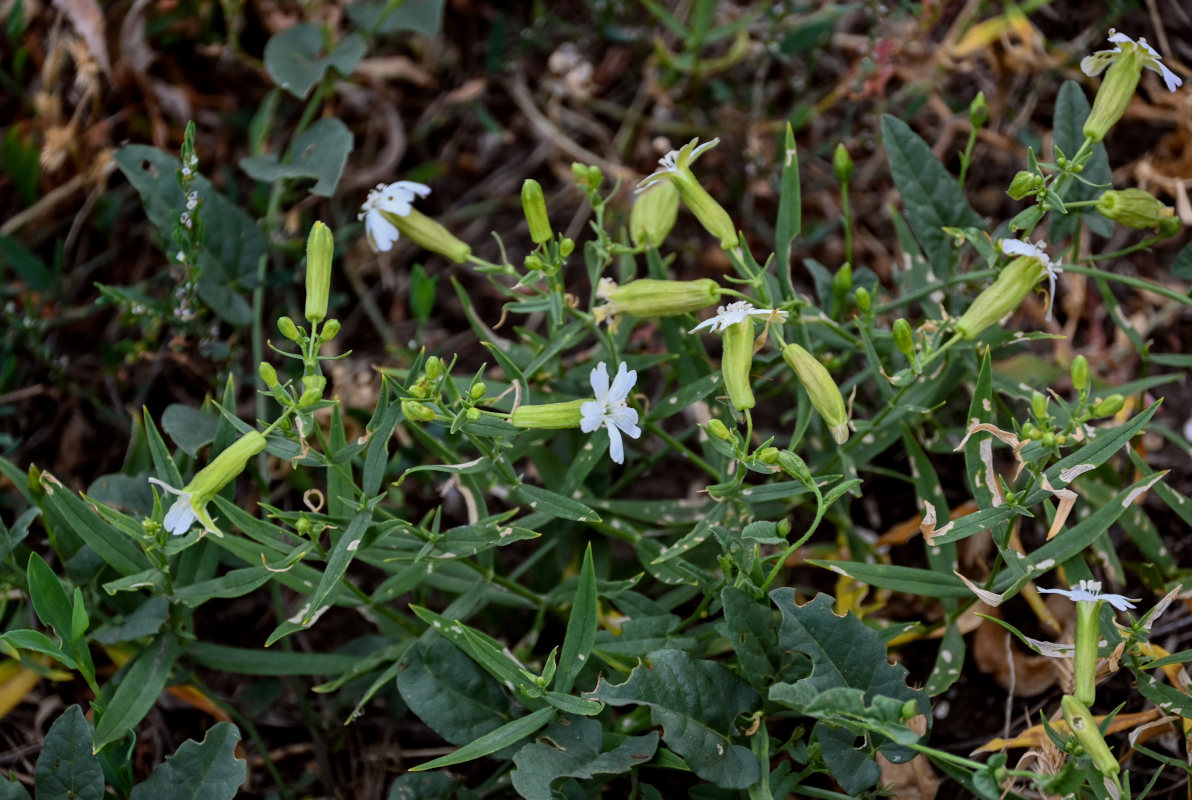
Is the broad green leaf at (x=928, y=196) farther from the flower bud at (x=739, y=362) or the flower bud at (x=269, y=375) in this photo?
the flower bud at (x=269, y=375)

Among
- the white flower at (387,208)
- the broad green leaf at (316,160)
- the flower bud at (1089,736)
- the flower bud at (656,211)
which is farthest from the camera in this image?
the broad green leaf at (316,160)

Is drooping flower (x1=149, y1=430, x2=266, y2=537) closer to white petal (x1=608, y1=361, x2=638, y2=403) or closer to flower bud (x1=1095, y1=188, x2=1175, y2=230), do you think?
white petal (x1=608, y1=361, x2=638, y2=403)

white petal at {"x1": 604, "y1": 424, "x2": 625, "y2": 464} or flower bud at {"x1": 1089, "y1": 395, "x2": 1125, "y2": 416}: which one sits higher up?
flower bud at {"x1": 1089, "y1": 395, "x2": 1125, "y2": 416}

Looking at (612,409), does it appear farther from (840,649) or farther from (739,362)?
(840,649)

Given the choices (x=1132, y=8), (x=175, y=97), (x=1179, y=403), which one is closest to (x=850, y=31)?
(x=1132, y=8)

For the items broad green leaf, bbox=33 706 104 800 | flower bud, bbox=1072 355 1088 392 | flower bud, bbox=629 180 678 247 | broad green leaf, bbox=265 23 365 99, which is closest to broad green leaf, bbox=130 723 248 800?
broad green leaf, bbox=33 706 104 800

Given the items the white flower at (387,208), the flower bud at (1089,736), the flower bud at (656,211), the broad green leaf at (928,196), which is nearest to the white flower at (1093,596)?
the flower bud at (1089,736)
